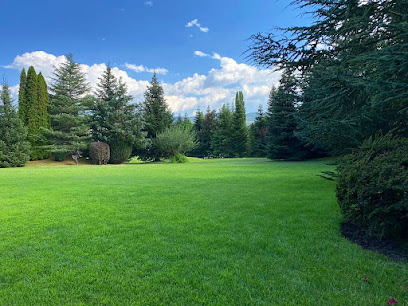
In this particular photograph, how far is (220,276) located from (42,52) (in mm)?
25701

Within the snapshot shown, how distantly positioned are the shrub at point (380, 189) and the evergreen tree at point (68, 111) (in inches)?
903

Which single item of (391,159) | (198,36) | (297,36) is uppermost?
(198,36)

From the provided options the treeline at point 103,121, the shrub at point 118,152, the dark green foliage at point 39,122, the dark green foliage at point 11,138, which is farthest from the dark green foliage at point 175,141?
the dark green foliage at point 11,138

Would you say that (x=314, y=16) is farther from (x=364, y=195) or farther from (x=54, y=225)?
(x=54, y=225)

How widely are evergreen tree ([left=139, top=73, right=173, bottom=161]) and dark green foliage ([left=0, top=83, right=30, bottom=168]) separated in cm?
1055

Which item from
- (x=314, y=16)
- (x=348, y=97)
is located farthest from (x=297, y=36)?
(x=348, y=97)

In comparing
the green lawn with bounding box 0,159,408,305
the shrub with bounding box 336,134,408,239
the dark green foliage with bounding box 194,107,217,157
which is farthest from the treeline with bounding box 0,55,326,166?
the dark green foliage with bounding box 194,107,217,157

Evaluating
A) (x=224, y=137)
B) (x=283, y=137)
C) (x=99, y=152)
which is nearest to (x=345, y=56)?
(x=283, y=137)

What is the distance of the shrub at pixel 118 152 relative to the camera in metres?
23.2

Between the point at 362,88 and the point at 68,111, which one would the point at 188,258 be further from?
the point at 68,111

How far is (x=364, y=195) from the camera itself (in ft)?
9.87

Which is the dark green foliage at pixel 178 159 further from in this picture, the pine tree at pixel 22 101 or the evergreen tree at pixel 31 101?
the pine tree at pixel 22 101

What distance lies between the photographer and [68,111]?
2308 centimetres

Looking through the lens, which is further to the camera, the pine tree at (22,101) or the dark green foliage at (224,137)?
the dark green foliage at (224,137)
